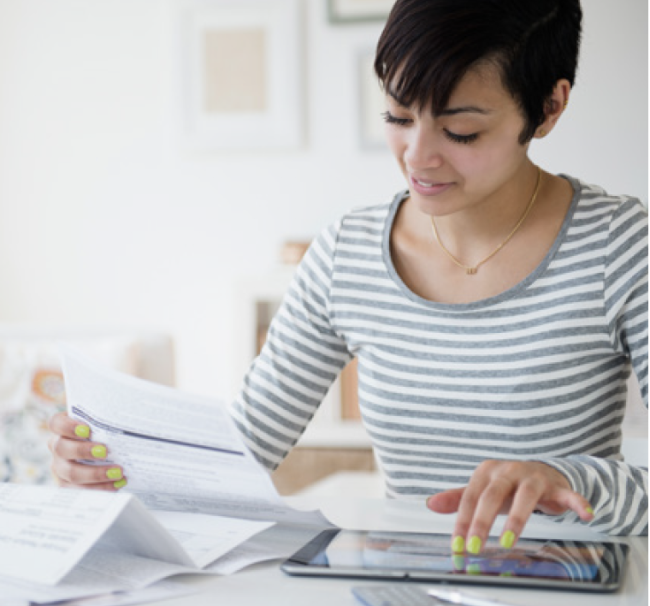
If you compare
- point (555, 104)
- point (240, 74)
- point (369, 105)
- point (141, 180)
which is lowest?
point (141, 180)

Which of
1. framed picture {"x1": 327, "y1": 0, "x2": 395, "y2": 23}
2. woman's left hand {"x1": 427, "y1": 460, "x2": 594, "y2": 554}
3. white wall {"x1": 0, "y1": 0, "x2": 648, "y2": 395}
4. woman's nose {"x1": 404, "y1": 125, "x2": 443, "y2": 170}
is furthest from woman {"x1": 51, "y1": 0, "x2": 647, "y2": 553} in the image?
framed picture {"x1": 327, "y1": 0, "x2": 395, "y2": 23}

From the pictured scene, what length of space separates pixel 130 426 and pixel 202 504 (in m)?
0.11

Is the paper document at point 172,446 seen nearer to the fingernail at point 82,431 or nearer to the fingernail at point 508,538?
the fingernail at point 82,431

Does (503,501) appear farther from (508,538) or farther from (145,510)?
(145,510)

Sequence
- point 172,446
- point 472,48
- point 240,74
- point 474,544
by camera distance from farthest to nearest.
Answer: point 240,74 < point 472,48 < point 172,446 < point 474,544

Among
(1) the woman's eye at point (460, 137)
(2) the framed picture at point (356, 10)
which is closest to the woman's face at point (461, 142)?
(1) the woman's eye at point (460, 137)

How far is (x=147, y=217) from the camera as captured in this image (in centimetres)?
322

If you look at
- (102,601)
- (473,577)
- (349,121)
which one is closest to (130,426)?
(102,601)

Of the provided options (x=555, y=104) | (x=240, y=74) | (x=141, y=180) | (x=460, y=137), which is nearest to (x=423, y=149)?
(x=460, y=137)

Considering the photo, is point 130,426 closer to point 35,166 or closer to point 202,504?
point 202,504

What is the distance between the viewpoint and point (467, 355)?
1257 mm

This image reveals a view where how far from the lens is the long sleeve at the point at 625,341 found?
997 mm

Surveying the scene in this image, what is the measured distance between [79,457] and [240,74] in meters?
2.19

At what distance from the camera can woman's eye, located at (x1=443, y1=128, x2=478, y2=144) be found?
1145mm
